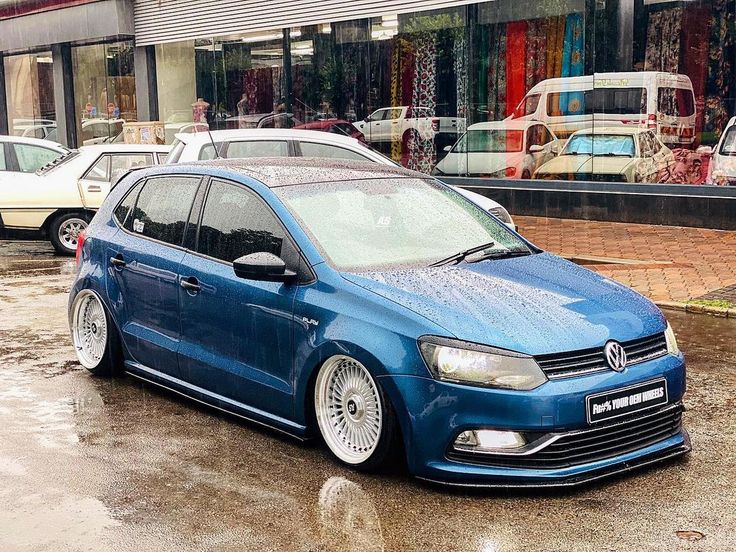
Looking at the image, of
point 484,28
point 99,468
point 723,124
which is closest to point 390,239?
point 99,468

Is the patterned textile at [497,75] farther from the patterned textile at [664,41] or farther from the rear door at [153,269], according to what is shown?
the rear door at [153,269]

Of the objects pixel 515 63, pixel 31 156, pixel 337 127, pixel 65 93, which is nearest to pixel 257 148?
pixel 31 156

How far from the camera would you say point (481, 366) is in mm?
5004

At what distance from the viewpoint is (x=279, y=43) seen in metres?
22.4

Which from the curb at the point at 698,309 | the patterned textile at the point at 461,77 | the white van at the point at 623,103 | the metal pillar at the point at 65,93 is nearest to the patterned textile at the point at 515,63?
the white van at the point at 623,103

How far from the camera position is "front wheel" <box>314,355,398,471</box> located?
5254 mm

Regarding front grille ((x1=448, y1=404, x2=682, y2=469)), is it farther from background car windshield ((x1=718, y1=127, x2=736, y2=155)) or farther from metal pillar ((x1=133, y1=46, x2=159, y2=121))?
metal pillar ((x1=133, y1=46, x2=159, y2=121))

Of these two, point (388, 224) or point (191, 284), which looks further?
point (191, 284)

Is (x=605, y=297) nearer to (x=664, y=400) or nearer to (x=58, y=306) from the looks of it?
(x=664, y=400)

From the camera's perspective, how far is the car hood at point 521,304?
5.09 meters

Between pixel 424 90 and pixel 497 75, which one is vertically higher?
pixel 497 75

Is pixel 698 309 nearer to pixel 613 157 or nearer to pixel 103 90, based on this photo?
pixel 613 157

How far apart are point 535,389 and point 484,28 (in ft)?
46.8

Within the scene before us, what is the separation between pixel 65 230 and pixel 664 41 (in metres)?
8.81
